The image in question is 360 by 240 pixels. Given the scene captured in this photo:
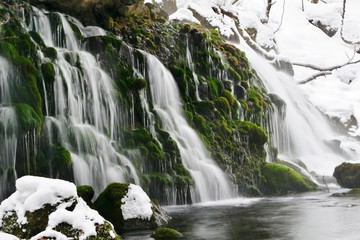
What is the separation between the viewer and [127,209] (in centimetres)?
1202

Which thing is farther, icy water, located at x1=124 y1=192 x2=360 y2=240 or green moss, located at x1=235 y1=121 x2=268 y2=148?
green moss, located at x1=235 y1=121 x2=268 y2=148

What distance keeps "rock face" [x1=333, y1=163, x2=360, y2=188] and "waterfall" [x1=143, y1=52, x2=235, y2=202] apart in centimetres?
467

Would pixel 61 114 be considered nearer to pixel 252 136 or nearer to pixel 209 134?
pixel 209 134

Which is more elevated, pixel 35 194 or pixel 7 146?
pixel 7 146

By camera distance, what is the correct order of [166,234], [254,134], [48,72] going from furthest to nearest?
[254,134] → [48,72] → [166,234]

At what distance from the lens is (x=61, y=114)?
15.8 meters

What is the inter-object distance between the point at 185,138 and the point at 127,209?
731 cm

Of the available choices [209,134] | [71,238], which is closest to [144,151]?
[209,134]

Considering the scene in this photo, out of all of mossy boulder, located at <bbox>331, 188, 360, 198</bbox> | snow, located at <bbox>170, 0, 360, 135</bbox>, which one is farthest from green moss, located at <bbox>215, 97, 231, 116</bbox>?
snow, located at <bbox>170, 0, 360, 135</bbox>

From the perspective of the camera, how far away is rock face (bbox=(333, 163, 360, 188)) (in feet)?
66.2

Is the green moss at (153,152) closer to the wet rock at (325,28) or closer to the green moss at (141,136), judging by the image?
the green moss at (141,136)

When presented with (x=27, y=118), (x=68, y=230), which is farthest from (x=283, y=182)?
(x=68, y=230)

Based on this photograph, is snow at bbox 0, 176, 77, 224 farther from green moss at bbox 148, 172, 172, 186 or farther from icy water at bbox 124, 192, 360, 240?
green moss at bbox 148, 172, 172, 186

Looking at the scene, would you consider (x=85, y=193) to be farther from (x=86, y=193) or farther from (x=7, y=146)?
(x=7, y=146)
